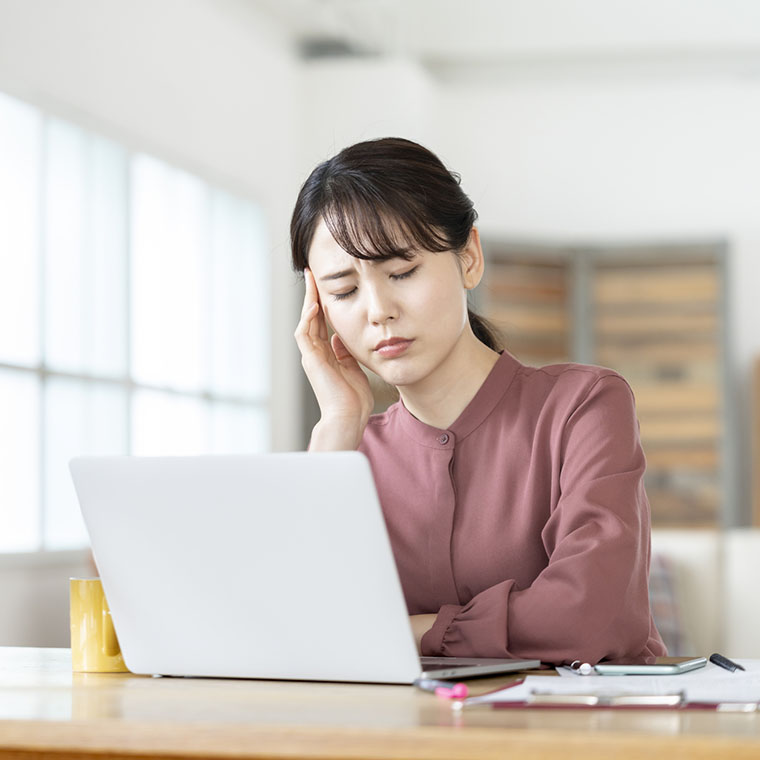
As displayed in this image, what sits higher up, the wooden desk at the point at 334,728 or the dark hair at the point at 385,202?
the dark hair at the point at 385,202

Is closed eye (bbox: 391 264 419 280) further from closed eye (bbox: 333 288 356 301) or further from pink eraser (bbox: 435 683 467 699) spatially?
pink eraser (bbox: 435 683 467 699)

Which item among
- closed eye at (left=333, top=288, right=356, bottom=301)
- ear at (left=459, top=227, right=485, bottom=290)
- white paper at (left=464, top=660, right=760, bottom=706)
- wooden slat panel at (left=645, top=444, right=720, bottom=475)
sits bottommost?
white paper at (left=464, top=660, right=760, bottom=706)

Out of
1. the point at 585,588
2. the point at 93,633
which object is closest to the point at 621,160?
the point at 585,588

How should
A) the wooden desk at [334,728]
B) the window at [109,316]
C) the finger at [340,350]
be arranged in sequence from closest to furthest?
the wooden desk at [334,728]
the finger at [340,350]
the window at [109,316]

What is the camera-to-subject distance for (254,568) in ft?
3.91

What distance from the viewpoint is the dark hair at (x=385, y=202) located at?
1.56 m

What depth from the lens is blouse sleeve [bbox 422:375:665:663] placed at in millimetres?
1334

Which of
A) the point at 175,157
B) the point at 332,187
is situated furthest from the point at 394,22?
the point at 332,187

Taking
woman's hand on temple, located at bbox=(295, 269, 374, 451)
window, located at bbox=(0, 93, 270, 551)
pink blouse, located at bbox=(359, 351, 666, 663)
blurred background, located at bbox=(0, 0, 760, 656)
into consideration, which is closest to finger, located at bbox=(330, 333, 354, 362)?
woman's hand on temple, located at bbox=(295, 269, 374, 451)

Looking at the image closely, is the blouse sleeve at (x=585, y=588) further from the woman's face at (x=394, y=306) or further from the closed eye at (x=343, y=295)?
the closed eye at (x=343, y=295)

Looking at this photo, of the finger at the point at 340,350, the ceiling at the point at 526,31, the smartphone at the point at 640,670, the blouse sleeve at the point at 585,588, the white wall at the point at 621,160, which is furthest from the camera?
the white wall at the point at 621,160

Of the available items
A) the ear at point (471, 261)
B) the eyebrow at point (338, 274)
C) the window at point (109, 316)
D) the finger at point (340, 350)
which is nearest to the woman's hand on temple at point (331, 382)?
the finger at point (340, 350)

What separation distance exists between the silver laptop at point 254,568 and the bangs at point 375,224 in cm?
47

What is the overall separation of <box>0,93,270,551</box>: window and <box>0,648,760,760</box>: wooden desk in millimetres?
2711
